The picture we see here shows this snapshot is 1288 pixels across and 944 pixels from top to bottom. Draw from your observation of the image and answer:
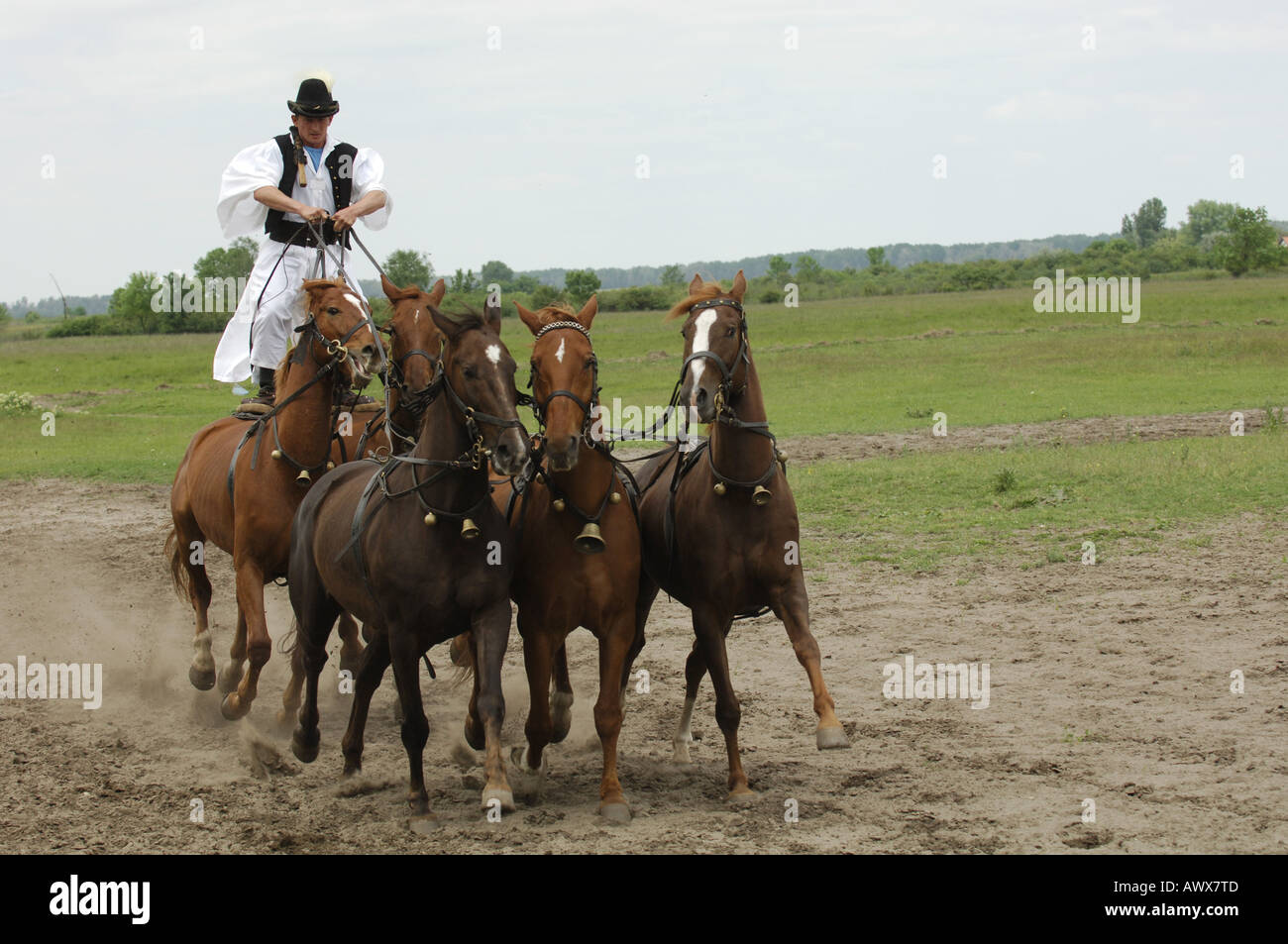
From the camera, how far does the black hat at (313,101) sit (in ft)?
29.7

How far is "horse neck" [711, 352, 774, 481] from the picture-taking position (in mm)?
6887

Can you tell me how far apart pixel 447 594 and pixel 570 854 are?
1.39 metres

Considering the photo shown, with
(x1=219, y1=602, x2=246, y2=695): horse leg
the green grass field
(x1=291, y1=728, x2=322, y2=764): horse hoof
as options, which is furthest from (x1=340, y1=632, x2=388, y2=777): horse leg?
the green grass field

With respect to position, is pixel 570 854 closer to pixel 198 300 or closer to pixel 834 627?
pixel 834 627

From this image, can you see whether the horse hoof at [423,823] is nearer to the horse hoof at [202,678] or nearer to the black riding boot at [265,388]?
the horse hoof at [202,678]

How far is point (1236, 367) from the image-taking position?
2717cm

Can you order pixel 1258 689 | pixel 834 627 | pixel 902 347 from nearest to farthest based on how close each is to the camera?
pixel 1258 689 < pixel 834 627 < pixel 902 347

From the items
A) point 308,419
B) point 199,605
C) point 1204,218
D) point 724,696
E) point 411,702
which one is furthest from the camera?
point 1204,218

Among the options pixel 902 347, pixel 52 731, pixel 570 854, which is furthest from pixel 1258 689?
pixel 902 347

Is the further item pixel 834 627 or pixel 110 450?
pixel 110 450

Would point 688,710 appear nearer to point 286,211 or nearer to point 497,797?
point 497,797

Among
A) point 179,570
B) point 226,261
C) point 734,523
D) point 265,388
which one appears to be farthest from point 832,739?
point 226,261

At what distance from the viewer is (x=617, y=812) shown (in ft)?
21.0

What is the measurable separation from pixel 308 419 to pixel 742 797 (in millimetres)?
3663
